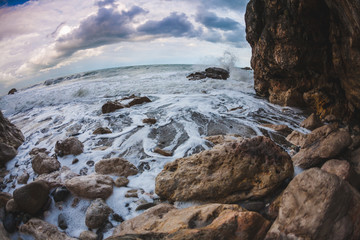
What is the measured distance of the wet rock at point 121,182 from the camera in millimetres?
3489

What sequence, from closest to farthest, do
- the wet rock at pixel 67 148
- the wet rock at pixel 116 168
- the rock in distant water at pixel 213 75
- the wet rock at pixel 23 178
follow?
1. the wet rock at pixel 116 168
2. the wet rock at pixel 23 178
3. the wet rock at pixel 67 148
4. the rock in distant water at pixel 213 75

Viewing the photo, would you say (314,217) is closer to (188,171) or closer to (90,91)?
(188,171)

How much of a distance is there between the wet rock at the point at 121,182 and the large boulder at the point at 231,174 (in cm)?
79

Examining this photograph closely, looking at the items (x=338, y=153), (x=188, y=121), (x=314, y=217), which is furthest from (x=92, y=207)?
(x=188, y=121)

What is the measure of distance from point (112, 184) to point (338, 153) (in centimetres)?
361

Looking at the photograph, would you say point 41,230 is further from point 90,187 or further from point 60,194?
point 90,187

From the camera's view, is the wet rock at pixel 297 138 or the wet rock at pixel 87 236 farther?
the wet rock at pixel 297 138

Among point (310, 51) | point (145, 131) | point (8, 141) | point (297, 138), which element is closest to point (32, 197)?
point (145, 131)

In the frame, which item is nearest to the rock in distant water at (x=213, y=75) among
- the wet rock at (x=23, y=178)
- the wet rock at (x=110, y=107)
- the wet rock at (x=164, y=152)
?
the wet rock at (x=110, y=107)

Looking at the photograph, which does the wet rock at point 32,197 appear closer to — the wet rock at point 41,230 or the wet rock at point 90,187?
the wet rock at point 41,230

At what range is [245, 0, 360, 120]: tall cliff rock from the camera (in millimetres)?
4305

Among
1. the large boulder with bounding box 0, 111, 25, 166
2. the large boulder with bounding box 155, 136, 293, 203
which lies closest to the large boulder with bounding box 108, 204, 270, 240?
the large boulder with bounding box 155, 136, 293, 203

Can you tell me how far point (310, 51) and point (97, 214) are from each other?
6.83m

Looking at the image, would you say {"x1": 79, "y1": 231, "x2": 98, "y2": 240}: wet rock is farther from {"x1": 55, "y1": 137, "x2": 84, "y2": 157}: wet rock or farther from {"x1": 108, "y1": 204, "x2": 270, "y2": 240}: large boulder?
{"x1": 55, "y1": 137, "x2": 84, "y2": 157}: wet rock
